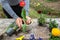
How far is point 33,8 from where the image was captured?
22.7 feet

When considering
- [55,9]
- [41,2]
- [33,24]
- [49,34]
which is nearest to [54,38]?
[49,34]

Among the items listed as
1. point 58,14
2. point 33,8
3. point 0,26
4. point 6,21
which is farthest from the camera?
point 33,8

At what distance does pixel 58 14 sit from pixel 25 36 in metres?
3.72

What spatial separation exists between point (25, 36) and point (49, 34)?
0.89ft

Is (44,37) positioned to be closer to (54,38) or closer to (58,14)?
(54,38)

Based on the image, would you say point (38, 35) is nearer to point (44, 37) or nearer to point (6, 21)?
point (44, 37)

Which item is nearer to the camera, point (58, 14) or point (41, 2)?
point (58, 14)

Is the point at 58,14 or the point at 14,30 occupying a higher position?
the point at 14,30

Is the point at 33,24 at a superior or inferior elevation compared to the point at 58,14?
superior

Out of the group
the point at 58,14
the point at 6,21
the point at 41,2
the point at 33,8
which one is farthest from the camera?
the point at 41,2

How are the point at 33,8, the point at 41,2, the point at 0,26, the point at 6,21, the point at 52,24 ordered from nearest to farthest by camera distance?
the point at 52,24 < the point at 0,26 < the point at 6,21 < the point at 33,8 < the point at 41,2

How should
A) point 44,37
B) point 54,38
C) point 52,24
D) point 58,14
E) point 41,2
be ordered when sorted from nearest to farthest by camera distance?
point 54,38 < point 44,37 < point 52,24 < point 58,14 < point 41,2

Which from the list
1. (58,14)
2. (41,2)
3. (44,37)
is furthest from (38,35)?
(41,2)

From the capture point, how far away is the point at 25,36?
2.86 metres
